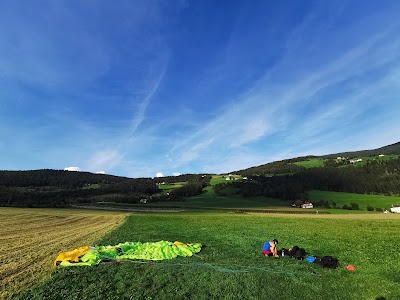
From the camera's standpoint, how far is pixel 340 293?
10.1 metres

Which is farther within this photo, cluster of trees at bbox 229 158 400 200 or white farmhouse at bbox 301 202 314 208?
cluster of trees at bbox 229 158 400 200

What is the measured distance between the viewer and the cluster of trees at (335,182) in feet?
383

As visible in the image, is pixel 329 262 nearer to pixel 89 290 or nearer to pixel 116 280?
pixel 116 280

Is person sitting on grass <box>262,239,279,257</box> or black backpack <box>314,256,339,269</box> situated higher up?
person sitting on grass <box>262,239,279,257</box>

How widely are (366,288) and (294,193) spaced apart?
106 metres

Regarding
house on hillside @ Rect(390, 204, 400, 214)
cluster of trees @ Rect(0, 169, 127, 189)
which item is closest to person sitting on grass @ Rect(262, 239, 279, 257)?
house on hillside @ Rect(390, 204, 400, 214)

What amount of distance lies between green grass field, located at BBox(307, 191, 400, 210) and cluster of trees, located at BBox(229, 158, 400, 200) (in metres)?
5.25

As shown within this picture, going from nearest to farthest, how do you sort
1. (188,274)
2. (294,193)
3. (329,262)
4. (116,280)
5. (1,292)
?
(1,292) < (116,280) < (188,274) < (329,262) < (294,193)

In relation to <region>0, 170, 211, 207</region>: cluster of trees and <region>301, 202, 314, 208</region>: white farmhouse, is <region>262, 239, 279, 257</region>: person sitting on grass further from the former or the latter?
<region>0, 170, 211, 207</region>: cluster of trees

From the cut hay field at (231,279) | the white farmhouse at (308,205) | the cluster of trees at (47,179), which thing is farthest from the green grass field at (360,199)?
the cluster of trees at (47,179)

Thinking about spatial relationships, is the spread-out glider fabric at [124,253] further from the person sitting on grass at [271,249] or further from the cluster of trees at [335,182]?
the cluster of trees at [335,182]

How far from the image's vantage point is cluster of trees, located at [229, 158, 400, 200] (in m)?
117

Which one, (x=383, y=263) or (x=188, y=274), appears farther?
(x=383, y=263)

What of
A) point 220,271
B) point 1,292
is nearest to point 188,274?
point 220,271
